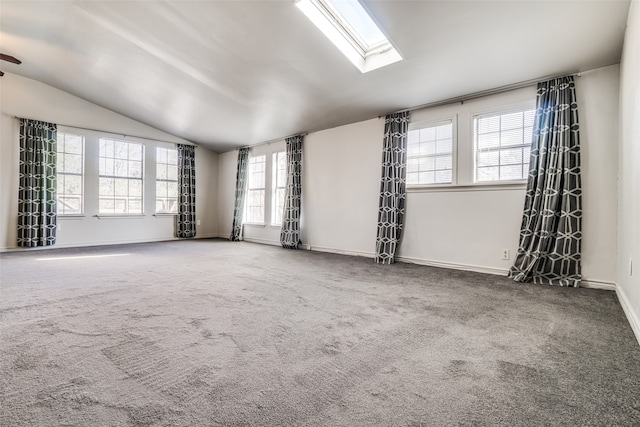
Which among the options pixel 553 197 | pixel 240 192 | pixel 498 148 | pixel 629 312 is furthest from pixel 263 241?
pixel 629 312

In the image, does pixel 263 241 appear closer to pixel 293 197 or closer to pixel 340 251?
pixel 293 197

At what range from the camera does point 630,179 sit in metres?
2.29

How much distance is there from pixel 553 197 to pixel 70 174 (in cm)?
810

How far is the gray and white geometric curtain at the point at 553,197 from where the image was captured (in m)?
3.23

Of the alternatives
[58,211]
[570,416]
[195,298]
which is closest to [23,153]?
[58,211]

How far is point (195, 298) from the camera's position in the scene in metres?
2.68

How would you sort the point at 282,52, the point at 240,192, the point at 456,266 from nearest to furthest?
the point at 282,52 → the point at 456,266 → the point at 240,192

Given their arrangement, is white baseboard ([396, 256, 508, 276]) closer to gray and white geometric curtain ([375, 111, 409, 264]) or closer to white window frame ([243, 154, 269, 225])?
gray and white geometric curtain ([375, 111, 409, 264])

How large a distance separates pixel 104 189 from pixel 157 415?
22.2ft

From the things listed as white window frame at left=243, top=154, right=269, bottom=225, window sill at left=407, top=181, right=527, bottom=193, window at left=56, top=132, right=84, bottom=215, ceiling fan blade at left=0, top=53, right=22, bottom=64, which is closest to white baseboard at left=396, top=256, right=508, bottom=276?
window sill at left=407, top=181, right=527, bottom=193

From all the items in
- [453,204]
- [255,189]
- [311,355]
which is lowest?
[311,355]

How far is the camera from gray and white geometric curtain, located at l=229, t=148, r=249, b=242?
7.46 metres

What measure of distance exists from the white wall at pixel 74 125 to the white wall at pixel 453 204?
380 centimetres

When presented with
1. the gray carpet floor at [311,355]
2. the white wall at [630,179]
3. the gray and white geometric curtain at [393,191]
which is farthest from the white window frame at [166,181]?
the white wall at [630,179]
